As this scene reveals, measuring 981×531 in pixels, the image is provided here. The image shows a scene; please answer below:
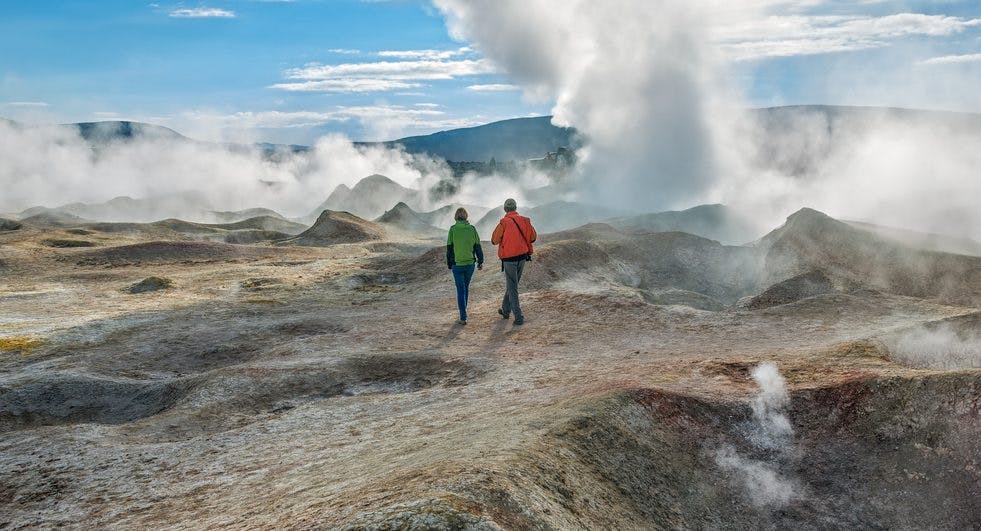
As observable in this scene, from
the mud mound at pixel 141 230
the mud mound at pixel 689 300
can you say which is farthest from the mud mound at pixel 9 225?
the mud mound at pixel 689 300

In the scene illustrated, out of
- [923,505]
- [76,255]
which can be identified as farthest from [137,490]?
[76,255]

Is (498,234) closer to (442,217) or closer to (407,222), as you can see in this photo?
(407,222)

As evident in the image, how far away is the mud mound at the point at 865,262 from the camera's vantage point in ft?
82.7

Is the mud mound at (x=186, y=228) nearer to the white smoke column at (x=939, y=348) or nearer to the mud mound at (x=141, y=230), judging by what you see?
the mud mound at (x=141, y=230)

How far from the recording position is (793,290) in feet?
76.4

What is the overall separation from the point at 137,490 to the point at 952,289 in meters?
26.6

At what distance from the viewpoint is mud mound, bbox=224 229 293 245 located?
60875 mm

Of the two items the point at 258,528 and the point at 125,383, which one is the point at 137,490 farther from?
the point at 125,383

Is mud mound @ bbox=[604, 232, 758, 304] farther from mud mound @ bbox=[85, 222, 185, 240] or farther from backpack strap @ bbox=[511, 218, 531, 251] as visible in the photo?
mud mound @ bbox=[85, 222, 185, 240]

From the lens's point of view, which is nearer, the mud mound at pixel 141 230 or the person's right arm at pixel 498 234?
the person's right arm at pixel 498 234

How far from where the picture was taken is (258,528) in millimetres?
6820

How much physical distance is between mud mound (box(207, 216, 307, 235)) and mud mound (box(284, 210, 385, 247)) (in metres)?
16.7

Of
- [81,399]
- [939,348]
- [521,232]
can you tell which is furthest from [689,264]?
[81,399]

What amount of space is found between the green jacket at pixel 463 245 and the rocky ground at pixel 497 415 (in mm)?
1921
